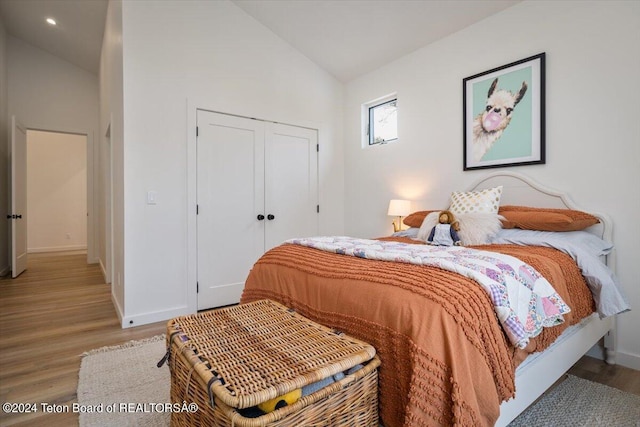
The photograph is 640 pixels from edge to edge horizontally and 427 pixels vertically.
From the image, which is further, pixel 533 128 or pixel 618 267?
pixel 533 128

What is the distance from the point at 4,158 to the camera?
4750 millimetres

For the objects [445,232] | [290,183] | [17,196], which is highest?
[290,183]

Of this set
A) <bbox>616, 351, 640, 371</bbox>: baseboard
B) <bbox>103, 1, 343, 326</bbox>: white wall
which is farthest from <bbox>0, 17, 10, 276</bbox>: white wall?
<bbox>616, 351, 640, 371</bbox>: baseboard

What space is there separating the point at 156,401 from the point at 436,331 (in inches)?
60.0

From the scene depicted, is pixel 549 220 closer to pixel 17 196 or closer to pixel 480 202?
pixel 480 202

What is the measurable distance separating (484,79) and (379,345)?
8.74 feet

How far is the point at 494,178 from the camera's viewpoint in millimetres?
2773

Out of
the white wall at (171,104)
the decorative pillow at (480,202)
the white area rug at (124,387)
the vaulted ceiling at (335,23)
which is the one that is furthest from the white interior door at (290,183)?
the decorative pillow at (480,202)

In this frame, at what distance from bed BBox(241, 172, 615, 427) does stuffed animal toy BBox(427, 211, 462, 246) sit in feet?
1.56

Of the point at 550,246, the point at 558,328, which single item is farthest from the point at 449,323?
the point at 550,246

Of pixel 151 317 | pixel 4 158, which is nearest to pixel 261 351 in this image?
pixel 151 317

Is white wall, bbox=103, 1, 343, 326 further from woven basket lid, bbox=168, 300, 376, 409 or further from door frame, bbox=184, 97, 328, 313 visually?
woven basket lid, bbox=168, 300, 376, 409

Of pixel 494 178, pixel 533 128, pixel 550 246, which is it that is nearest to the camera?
pixel 550 246

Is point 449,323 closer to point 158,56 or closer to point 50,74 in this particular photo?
point 158,56
